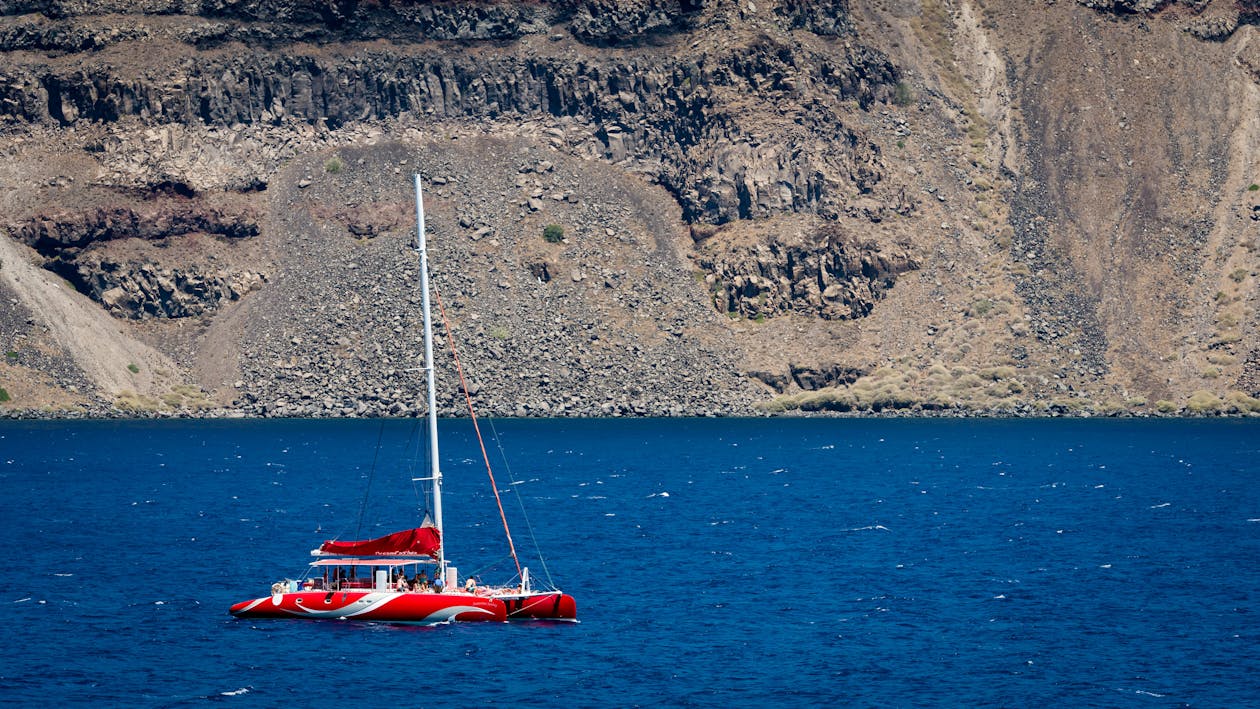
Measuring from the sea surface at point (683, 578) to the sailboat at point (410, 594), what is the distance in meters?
0.67

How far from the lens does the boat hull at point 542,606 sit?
2655 inches

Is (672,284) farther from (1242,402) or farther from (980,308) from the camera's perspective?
(1242,402)

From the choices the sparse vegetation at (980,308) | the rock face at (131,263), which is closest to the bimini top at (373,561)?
the sparse vegetation at (980,308)

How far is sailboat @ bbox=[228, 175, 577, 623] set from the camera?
222ft

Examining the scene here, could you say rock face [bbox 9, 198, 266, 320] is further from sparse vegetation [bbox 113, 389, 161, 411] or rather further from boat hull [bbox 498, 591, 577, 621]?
boat hull [bbox 498, 591, 577, 621]

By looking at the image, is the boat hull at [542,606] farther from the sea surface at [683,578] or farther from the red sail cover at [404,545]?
the red sail cover at [404,545]

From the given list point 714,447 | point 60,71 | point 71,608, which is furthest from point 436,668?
point 60,71

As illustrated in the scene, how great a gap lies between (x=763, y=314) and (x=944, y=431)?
2281 centimetres

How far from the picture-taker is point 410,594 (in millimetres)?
67625

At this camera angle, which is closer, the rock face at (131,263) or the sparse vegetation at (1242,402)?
the sparse vegetation at (1242,402)

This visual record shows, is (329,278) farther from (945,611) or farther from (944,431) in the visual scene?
(945,611)

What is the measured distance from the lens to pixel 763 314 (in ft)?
622

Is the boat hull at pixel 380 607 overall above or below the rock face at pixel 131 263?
below

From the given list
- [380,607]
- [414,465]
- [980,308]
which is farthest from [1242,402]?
[380,607]
